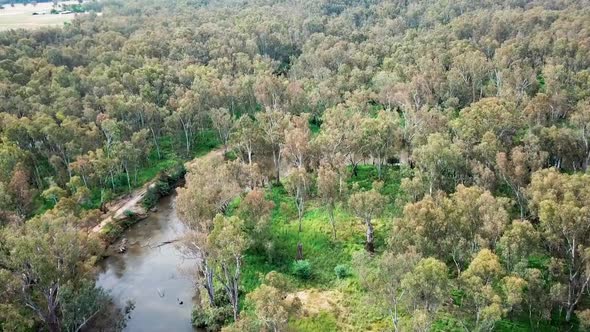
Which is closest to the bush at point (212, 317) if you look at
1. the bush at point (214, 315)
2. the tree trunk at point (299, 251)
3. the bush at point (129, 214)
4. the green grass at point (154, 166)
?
the bush at point (214, 315)

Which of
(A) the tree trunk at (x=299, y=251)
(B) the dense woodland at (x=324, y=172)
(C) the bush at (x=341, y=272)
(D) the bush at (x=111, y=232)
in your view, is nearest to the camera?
(B) the dense woodland at (x=324, y=172)

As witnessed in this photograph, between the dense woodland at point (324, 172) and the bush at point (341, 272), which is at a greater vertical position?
the dense woodland at point (324, 172)

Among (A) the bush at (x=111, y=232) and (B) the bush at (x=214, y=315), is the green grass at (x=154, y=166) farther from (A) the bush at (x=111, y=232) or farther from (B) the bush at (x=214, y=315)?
(B) the bush at (x=214, y=315)

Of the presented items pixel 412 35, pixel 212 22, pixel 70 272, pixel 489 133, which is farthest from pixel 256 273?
pixel 212 22

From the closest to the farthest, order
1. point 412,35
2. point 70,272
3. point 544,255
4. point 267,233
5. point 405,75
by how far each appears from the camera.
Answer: point 70,272, point 544,255, point 267,233, point 405,75, point 412,35

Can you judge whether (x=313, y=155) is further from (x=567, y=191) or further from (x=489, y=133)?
(x=567, y=191)

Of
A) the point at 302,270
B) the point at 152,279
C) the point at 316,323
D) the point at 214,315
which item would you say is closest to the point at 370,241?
the point at 302,270

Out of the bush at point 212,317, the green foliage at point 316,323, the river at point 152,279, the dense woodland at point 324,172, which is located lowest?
the river at point 152,279
